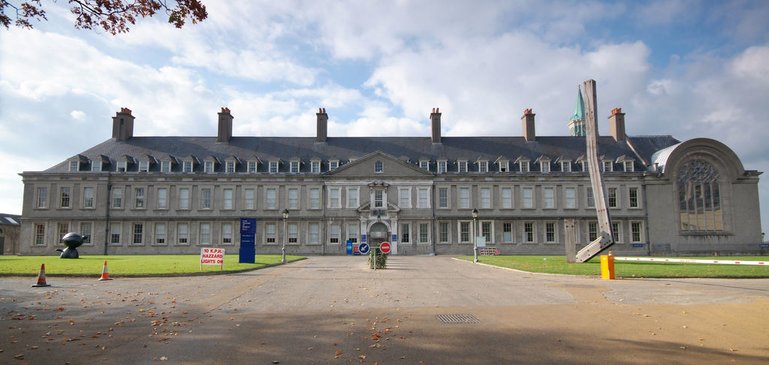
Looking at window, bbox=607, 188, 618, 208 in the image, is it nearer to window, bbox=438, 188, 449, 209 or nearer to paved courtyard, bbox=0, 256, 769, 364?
window, bbox=438, 188, 449, 209

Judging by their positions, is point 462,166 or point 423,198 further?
point 462,166

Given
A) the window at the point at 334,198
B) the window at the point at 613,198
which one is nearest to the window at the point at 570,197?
the window at the point at 613,198

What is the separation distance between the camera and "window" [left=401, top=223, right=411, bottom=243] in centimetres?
5003

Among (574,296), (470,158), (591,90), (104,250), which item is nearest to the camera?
(574,296)

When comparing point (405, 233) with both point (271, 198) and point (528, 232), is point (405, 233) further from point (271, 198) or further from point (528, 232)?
point (271, 198)

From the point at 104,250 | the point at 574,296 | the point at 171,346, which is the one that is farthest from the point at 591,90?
the point at 104,250

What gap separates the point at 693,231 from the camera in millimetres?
49625

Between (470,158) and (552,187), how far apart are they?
868 cm

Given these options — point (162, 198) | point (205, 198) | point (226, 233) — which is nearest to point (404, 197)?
point (226, 233)

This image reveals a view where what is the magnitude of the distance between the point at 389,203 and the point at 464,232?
7.97 m

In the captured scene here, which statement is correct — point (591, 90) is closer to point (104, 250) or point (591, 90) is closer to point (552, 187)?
point (552, 187)

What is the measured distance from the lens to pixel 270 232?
50.5 meters

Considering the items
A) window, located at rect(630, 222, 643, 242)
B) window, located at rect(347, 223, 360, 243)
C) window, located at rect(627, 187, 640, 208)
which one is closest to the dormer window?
window, located at rect(347, 223, 360, 243)

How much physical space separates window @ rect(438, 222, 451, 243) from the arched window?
23.0 metres
